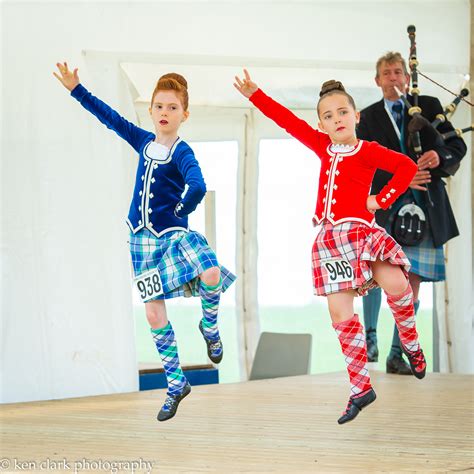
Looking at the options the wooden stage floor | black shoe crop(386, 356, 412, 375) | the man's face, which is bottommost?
the wooden stage floor

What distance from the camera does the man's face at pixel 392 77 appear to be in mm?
4004

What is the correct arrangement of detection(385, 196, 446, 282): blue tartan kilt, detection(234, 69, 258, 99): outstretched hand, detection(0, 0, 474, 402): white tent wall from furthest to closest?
detection(0, 0, 474, 402): white tent wall < detection(385, 196, 446, 282): blue tartan kilt < detection(234, 69, 258, 99): outstretched hand

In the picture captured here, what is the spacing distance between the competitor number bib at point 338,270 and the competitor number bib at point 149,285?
0.57 m

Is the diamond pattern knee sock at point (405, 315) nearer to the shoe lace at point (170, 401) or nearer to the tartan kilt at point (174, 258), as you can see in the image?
the tartan kilt at point (174, 258)

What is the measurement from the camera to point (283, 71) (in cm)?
560

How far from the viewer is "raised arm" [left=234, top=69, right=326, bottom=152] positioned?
3262mm

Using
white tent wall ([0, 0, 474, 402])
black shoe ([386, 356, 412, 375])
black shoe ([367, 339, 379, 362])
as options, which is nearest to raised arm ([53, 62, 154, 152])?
white tent wall ([0, 0, 474, 402])

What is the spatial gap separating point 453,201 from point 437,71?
2.88 feet

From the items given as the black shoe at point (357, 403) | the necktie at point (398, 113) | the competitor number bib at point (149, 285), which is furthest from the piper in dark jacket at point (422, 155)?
the competitor number bib at point (149, 285)

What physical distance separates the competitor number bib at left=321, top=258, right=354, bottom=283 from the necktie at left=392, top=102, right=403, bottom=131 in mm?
1243

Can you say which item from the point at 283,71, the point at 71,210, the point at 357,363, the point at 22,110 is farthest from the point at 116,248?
the point at 357,363

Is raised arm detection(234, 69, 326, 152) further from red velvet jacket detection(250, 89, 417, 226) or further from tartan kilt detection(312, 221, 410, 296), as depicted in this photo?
tartan kilt detection(312, 221, 410, 296)

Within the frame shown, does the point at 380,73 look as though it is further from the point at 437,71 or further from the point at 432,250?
the point at 437,71

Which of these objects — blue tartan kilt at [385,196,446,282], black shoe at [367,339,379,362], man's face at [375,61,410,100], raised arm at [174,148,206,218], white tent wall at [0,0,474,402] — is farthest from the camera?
black shoe at [367,339,379,362]
